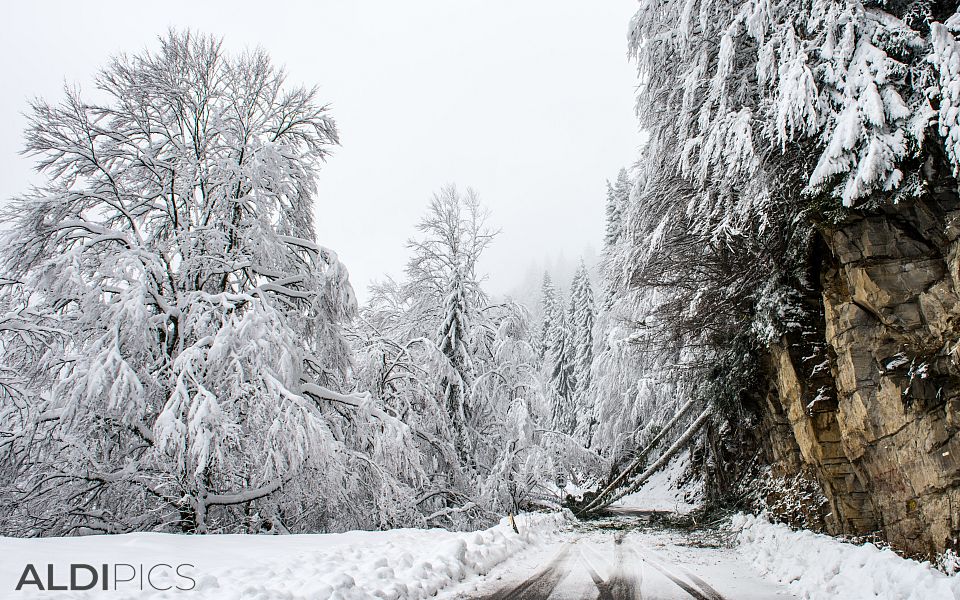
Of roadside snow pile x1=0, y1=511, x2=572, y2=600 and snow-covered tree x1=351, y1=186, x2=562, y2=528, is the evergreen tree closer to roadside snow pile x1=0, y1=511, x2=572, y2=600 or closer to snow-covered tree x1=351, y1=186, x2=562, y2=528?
snow-covered tree x1=351, y1=186, x2=562, y2=528

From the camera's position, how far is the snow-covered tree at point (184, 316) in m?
6.93

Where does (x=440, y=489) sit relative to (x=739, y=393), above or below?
below

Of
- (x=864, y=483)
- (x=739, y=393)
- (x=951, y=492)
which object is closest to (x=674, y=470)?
(x=739, y=393)

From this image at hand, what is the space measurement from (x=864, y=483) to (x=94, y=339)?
11.0 metres

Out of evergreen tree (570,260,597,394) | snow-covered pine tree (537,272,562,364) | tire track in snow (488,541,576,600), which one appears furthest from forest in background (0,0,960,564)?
snow-covered pine tree (537,272,562,364)

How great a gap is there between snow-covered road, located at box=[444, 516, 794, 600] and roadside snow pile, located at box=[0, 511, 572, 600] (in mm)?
478

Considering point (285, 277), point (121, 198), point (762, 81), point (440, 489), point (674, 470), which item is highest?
point (121, 198)

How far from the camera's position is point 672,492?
67.1 feet

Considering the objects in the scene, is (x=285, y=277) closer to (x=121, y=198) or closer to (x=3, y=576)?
(x=121, y=198)

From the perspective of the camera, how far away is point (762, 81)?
6727mm

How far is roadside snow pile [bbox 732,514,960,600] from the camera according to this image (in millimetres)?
4484

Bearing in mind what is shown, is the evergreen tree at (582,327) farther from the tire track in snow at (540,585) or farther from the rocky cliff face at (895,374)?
the tire track in snow at (540,585)

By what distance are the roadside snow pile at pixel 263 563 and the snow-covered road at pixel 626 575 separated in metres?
0.48

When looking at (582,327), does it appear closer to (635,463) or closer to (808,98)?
(635,463)
